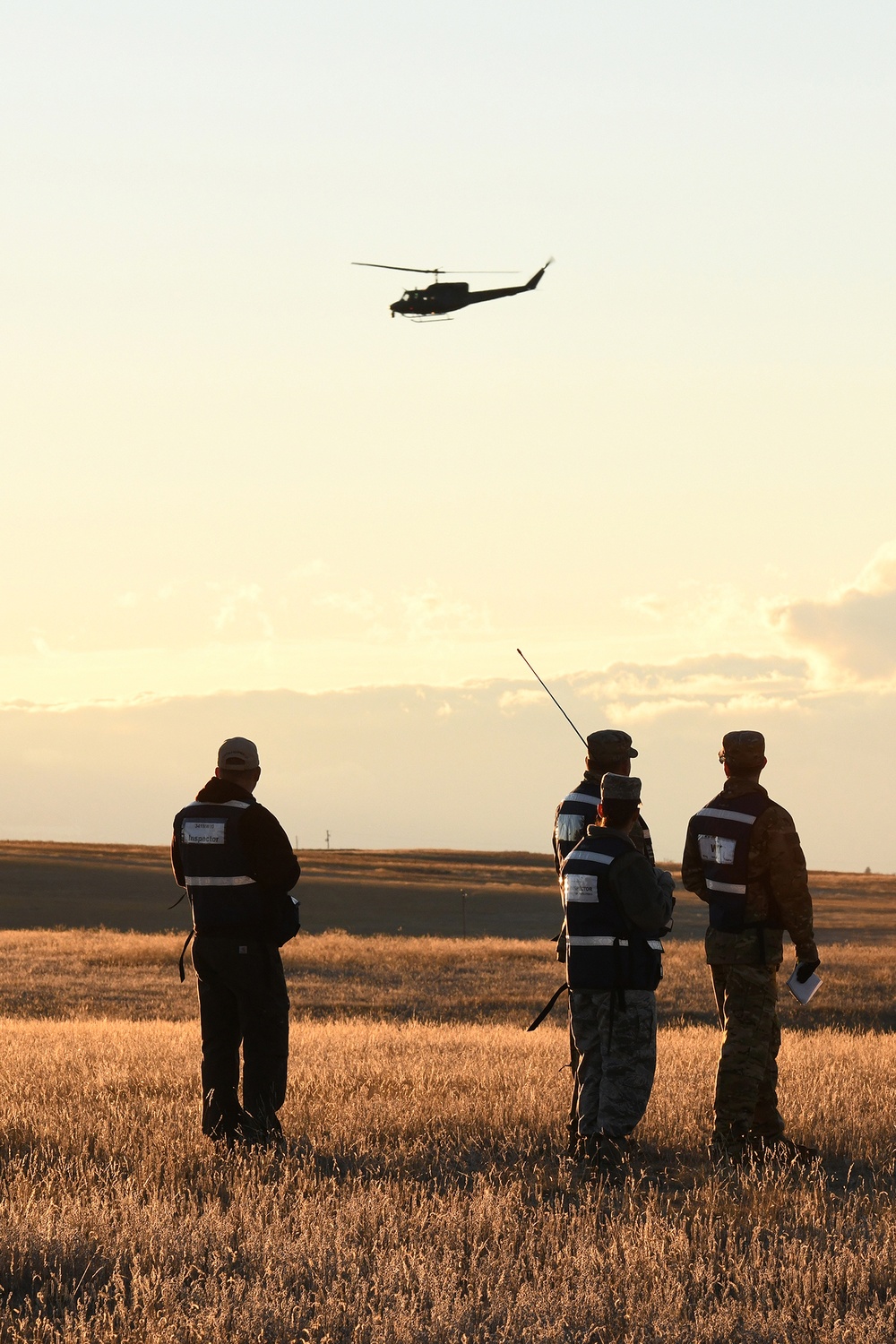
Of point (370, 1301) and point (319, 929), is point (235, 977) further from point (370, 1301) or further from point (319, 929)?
point (319, 929)

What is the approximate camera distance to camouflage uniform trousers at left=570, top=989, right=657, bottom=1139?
7.98 m

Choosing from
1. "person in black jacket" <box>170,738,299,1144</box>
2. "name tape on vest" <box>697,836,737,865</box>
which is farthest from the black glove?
"person in black jacket" <box>170,738,299,1144</box>

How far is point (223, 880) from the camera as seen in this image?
8.77m

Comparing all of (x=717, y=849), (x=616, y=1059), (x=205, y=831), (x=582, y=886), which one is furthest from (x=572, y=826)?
(x=205, y=831)

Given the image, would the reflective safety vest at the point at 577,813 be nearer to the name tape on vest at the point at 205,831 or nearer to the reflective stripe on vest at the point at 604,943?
the reflective stripe on vest at the point at 604,943

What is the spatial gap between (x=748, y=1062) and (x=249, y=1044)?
2864mm

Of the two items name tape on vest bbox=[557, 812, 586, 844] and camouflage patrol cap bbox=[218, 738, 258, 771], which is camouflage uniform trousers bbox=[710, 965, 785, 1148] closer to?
name tape on vest bbox=[557, 812, 586, 844]

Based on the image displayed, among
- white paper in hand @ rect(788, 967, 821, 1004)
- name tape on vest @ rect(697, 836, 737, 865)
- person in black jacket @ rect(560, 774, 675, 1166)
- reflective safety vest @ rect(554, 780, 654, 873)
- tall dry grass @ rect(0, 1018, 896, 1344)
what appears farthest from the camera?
reflective safety vest @ rect(554, 780, 654, 873)

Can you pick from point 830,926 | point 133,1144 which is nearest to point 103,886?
point 830,926

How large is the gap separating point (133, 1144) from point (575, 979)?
267cm

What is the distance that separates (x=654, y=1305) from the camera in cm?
571

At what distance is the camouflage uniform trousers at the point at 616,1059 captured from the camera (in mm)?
7984

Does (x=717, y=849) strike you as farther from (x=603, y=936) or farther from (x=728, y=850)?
(x=603, y=936)

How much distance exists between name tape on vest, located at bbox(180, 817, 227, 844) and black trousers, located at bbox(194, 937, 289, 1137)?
57 cm
